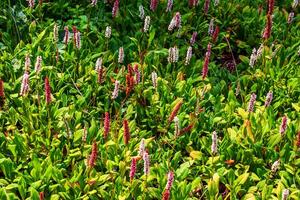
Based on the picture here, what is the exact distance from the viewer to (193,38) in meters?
5.63

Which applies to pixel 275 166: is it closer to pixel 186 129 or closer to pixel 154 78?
pixel 186 129

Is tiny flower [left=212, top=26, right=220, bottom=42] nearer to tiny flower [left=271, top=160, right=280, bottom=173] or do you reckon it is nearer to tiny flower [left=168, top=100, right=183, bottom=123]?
tiny flower [left=168, top=100, right=183, bottom=123]

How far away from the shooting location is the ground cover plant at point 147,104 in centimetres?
434

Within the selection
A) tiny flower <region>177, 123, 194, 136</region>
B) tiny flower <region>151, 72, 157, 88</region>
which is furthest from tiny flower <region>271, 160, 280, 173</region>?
tiny flower <region>151, 72, 157, 88</region>

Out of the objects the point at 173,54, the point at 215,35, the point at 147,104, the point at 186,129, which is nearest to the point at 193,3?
the point at 215,35

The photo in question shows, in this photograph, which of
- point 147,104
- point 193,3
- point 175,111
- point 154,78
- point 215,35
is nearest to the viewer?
point 175,111

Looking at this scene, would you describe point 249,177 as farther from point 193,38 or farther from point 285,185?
point 193,38

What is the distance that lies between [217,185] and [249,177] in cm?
31

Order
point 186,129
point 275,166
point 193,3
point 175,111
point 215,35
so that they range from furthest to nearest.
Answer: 1. point 193,3
2. point 215,35
3. point 186,129
4. point 175,111
5. point 275,166

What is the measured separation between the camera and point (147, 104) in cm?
521

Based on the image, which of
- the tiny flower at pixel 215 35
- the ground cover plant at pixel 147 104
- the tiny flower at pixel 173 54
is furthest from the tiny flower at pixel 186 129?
the tiny flower at pixel 215 35

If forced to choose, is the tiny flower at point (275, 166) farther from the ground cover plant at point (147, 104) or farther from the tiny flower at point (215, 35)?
the tiny flower at point (215, 35)

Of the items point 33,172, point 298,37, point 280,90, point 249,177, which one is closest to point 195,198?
point 249,177

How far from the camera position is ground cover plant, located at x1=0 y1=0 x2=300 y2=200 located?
14.3 feet
